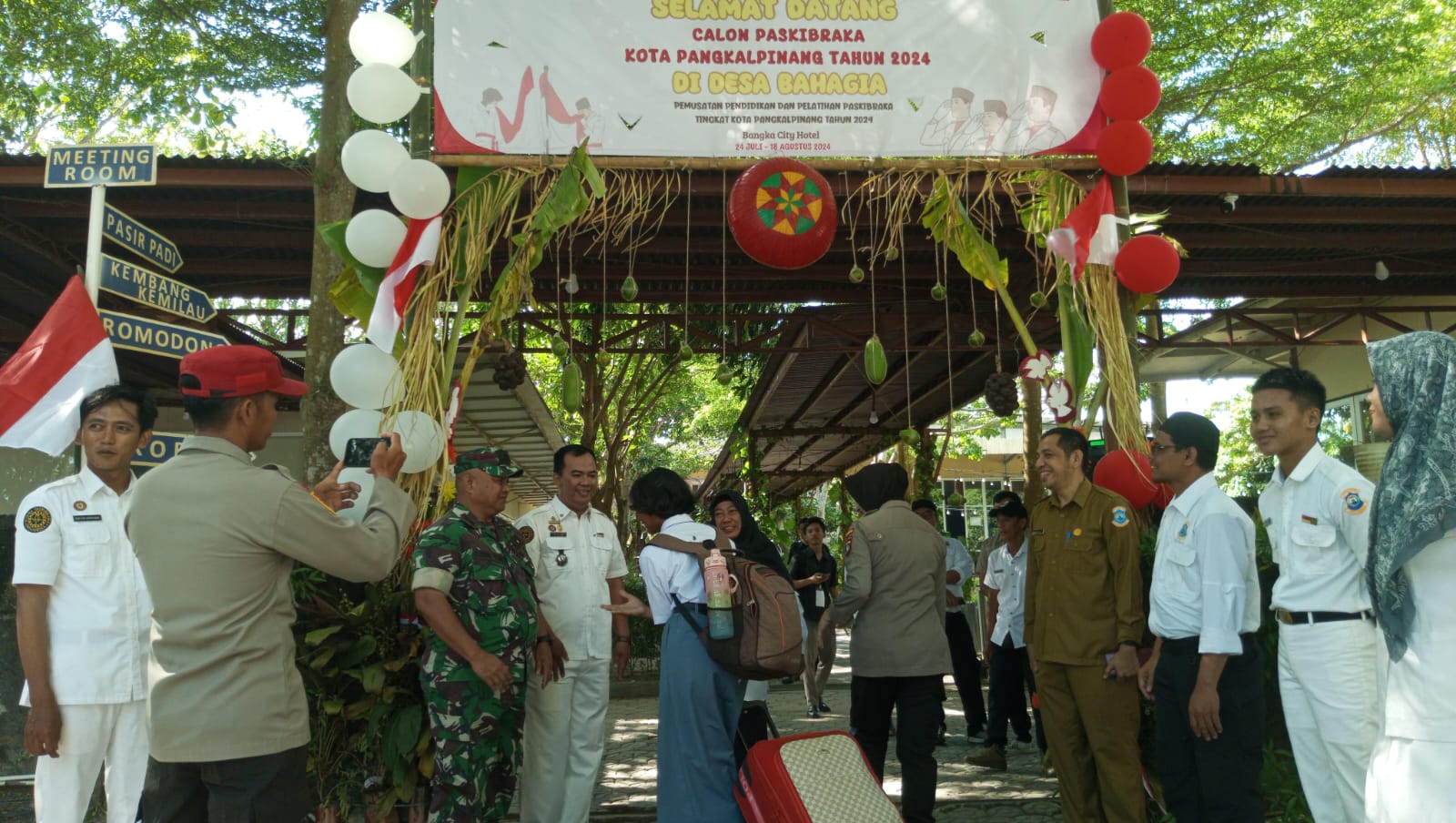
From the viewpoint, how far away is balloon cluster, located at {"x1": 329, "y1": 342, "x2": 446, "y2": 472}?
175 inches

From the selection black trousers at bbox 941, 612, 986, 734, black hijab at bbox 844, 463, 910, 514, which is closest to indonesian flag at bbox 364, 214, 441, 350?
black hijab at bbox 844, 463, 910, 514

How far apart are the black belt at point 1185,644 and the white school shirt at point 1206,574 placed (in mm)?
20

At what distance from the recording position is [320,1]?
9.12 m

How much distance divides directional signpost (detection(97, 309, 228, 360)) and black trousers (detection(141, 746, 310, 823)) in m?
2.40

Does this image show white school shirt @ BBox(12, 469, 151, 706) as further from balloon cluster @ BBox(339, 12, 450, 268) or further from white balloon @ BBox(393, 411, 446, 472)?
balloon cluster @ BBox(339, 12, 450, 268)

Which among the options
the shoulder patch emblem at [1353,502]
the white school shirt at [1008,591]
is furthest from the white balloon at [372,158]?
the white school shirt at [1008,591]

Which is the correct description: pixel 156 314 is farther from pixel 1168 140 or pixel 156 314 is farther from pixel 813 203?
pixel 1168 140

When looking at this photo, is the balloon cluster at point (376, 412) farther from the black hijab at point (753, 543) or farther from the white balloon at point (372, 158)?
the black hijab at point (753, 543)

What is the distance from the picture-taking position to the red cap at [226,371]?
2812 mm

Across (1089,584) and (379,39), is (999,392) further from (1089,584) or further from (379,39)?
(379,39)

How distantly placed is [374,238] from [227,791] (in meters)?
2.71

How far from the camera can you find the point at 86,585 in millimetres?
3916

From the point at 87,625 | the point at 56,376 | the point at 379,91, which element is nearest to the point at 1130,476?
the point at 379,91

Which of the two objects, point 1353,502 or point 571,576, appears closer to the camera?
point 1353,502
